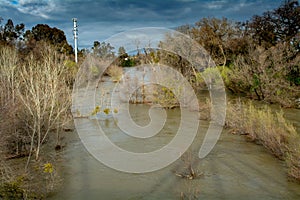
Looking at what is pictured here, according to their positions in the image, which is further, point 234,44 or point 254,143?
point 234,44

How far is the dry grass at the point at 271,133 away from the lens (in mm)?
7469

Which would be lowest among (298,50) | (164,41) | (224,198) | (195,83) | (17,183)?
(224,198)

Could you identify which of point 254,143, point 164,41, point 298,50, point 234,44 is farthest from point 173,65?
point 254,143

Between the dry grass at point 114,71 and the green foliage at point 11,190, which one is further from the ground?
the dry grass at point 114,71

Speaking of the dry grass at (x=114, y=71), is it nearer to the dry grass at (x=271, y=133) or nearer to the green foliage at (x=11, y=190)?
the dry grass at (x=271, y=133)

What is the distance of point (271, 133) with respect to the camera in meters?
9.34

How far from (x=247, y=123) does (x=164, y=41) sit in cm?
1221

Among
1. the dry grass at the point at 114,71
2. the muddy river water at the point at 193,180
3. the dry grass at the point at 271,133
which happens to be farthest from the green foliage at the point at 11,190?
the dry grass at the point at 114,71

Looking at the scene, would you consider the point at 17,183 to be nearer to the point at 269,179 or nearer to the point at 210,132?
the point at 269,179

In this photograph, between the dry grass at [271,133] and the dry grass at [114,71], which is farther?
the dry grass at [114,71]

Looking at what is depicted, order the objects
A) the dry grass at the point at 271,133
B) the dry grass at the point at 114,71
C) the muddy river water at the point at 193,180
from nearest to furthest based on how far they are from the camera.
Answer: the muddy river water at the point at 193,180 < the dry grass at the point at 271,133 < the dry grass at the point at 114,71

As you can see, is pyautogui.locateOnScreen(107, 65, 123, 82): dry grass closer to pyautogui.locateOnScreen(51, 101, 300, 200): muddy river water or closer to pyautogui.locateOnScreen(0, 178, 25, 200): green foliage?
pyautogui.locateOnScreen(51, 101, 300, 200): muddy river water

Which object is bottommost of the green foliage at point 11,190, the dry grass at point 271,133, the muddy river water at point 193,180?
the muddy river water at point 193,180

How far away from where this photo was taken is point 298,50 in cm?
1778
